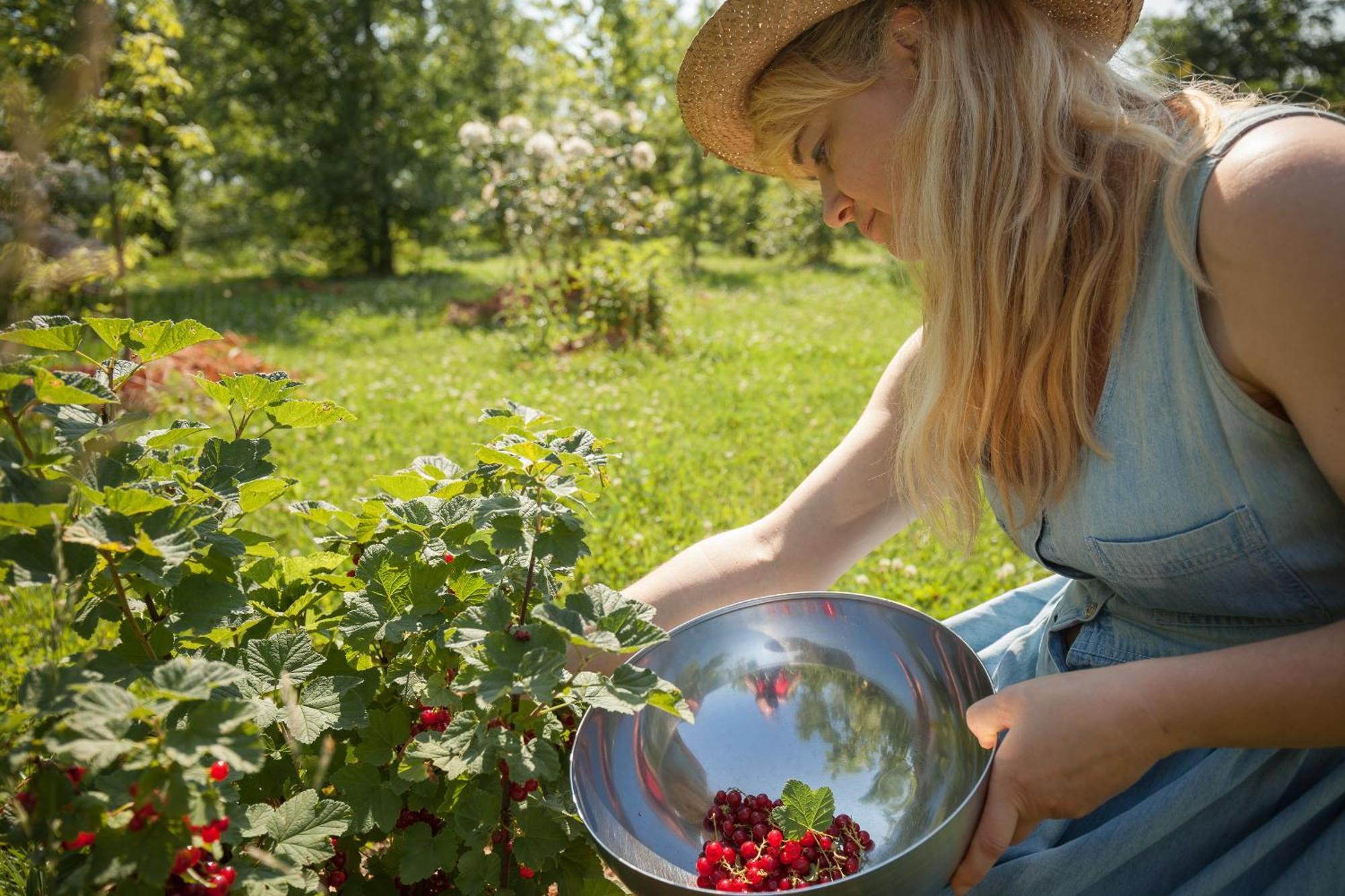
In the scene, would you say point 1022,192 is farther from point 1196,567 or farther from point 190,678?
point 190,678

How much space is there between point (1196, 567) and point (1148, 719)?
25cm

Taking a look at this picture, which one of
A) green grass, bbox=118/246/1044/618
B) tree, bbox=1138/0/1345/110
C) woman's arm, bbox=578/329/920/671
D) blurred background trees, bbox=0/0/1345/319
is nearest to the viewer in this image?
woman's arm, bbox=578/329/920/671

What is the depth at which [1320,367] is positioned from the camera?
102 centimetres

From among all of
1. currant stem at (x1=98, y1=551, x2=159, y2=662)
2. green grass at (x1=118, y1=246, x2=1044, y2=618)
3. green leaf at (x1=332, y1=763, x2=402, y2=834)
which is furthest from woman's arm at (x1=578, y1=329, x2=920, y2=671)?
currant stem at (x1=98, y1=551, x2=159, y2=662)

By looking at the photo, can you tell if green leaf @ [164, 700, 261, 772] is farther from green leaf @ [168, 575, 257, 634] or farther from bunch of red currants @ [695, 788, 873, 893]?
bunch of red currants @ [695, 788, 873, 893]

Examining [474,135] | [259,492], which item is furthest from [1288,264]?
[474,135]

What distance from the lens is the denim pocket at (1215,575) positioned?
1.17 meters

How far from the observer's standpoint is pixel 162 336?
1.06 meters

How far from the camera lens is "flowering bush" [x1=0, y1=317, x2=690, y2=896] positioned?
84 centimetres

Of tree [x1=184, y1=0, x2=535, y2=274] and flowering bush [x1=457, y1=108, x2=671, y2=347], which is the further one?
tree [x1=184, y1=0, x2=535, y2=274]

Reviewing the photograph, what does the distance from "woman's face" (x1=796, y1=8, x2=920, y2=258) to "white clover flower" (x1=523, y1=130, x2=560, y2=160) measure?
6.28 m

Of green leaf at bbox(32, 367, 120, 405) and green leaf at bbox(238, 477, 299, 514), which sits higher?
green leaf at bbox(32, 367, 120, 405)

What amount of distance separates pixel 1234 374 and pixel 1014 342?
10.7 inches

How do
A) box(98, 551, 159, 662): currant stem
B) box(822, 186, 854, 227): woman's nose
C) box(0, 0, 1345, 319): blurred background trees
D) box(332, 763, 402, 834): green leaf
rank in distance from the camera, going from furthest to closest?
box(0, 0, 1345, 319): blurred background trees → box(822, 186, 854, 227): woman's nose → box(332, 763, 402, 834): green leaf → box(98, 551, 159, 662): currant stem
